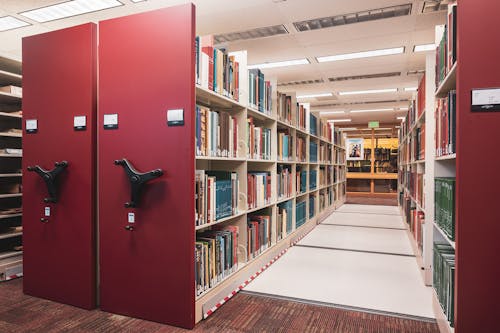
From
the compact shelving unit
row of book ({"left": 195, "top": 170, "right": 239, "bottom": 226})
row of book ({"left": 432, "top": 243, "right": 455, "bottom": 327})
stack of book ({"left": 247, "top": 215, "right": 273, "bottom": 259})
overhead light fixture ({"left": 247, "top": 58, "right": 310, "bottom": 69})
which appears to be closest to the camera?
row of book ({"left": 432, "top": 243, "right": 455, "bottom": 327})

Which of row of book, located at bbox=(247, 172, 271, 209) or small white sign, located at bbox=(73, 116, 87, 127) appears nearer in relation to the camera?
small white sign, located at bbox=(73, 116, 87, 127)

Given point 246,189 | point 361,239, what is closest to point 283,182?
point 246,189

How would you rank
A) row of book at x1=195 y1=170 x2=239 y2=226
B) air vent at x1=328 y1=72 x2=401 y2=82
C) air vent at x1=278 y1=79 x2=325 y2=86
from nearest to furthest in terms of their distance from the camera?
row of book at x1=195 y1=170 x2=239 y2=226 → air vent at x1=328 y1=72 x2=401 y2=82 → air vent at x1=278 y1=79 x2=325 y2=86

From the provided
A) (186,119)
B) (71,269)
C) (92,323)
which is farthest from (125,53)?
(92,323)

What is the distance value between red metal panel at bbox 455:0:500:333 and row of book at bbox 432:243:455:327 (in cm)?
24

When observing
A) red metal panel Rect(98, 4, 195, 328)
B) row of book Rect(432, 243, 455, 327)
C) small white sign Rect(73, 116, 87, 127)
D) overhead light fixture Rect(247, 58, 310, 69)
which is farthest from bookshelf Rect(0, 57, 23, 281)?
overhead light fixture Rect(247, 58, 310, 69)

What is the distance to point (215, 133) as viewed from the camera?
2576mm

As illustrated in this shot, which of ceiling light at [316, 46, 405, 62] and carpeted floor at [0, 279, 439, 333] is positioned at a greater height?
ceiling light at [316, 46, 405, 62]

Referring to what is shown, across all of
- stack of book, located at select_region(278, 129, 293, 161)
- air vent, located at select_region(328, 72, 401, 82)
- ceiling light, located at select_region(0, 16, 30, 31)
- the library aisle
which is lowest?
the library aisle

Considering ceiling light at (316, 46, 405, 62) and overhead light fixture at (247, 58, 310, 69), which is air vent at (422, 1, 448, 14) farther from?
overhead light fixture at (247, 58, 310, 69)

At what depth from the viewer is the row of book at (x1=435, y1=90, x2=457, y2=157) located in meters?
1.88

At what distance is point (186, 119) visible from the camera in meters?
2.13

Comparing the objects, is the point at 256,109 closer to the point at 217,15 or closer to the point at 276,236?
the point at 276,236

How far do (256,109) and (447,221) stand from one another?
198cm
